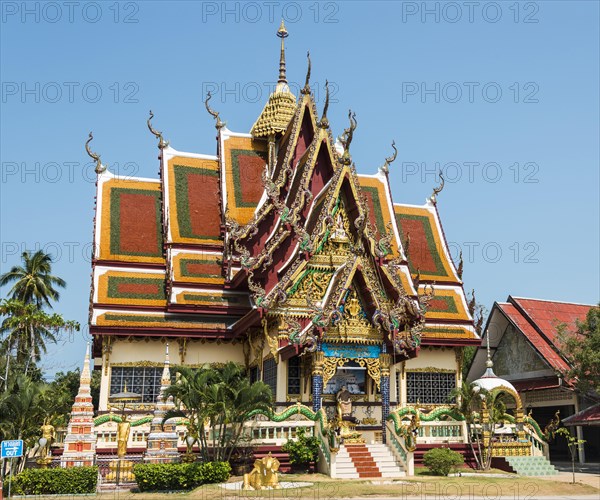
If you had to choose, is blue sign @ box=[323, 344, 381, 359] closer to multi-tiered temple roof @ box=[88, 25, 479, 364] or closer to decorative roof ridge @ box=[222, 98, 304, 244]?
multi-tiered temple roof @ box=[88, 25, 479, 364]

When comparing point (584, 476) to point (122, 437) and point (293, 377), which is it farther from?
Result: point (122, 437)

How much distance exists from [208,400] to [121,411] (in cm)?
677

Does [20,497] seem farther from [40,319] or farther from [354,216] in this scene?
[40,319]

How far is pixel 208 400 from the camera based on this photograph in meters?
16.8

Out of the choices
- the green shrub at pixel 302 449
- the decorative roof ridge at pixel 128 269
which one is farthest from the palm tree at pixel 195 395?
the decorative roof ridge at pixel 128 269

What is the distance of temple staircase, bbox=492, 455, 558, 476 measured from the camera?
20000 millimetres

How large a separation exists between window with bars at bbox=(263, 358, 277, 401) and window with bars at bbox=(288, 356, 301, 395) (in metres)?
0.47

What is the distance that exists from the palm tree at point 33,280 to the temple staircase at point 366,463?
25.2 metres

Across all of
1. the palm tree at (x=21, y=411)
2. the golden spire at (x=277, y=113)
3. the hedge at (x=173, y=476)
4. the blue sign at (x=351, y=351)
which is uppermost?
the golden spire at (x=277, y=113)

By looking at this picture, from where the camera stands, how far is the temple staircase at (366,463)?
17.9 metres

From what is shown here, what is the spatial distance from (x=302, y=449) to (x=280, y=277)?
589 centimetres

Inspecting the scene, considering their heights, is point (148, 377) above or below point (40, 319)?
below

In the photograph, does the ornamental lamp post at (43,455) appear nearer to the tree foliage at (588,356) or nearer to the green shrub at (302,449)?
the green shrub at (302,449)

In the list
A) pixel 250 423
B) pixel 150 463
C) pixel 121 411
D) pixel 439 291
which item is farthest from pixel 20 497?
pixel 439 291
